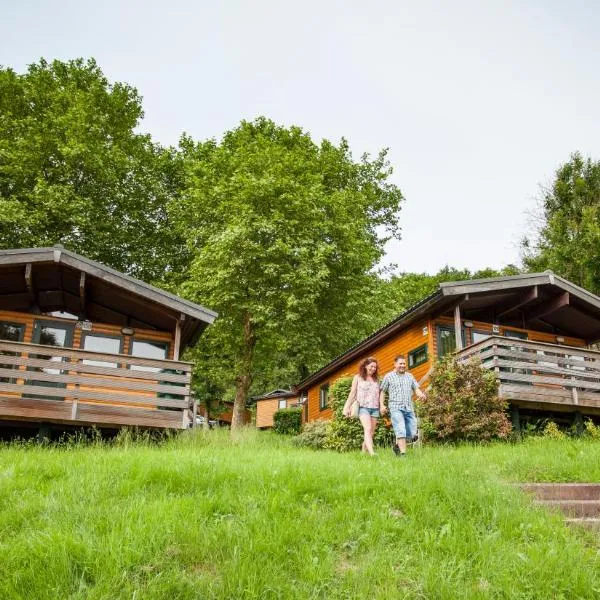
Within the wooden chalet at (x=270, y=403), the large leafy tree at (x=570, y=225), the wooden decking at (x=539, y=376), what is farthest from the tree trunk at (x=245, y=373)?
the large leafy tree at (x=570, y=225)

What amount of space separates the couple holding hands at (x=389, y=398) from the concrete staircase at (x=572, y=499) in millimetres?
3208

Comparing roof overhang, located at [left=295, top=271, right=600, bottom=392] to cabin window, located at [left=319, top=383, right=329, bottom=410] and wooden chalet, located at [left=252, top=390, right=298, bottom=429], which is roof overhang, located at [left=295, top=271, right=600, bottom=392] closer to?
cabin window, located at [left=319, top=383, right=329, bottom=410]

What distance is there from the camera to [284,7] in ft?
46.4

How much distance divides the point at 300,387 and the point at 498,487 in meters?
23.5

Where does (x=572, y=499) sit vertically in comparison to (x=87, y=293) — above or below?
below

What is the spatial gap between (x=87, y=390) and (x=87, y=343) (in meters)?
3.22

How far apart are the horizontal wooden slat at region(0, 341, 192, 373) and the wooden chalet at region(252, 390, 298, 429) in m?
24.2

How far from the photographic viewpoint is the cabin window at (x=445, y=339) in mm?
16734

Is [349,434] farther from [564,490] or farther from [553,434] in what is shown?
[564,490]

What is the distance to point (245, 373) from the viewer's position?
22.4 metres

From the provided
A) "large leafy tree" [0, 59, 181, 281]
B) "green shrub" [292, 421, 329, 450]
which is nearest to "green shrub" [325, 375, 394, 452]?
"green shrub" [292, 421, 329, 450]

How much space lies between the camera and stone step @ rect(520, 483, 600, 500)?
263 inches

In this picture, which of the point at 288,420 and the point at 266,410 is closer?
the point at 288,420

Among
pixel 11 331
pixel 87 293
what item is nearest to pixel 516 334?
pixel 87 293
